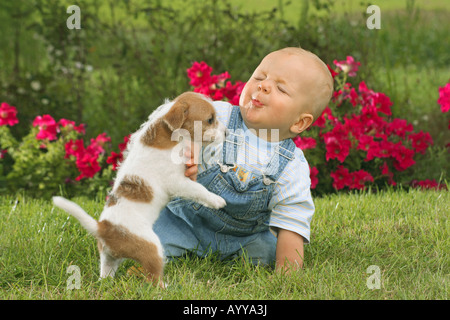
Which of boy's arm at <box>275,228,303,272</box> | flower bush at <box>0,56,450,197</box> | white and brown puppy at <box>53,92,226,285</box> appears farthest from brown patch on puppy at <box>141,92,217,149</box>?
flower bush at <box>0,56,450,197</box>

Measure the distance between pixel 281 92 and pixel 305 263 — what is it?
0.96 meters

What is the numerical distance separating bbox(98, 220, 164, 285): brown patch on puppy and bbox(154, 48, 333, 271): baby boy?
58cm

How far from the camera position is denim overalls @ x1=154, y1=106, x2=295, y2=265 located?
3.08 metres

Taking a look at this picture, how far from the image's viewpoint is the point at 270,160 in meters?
3.13

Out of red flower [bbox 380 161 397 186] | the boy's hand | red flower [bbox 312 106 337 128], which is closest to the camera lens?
the boy's hand

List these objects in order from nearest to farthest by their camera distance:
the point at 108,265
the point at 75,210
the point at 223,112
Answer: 1. the point at 75,210
2. the point at 108,265
3. the point at 223,112

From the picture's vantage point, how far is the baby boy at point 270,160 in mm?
3074

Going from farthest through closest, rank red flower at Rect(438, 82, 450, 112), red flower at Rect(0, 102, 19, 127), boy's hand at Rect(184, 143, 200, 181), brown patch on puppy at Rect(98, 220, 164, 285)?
1. red flower at Rect(0, 102, 19, 127)
2. red flower at Rect(438, 82, 450, 112)
3. boy's hand at Rect(184, 143, 200, 181)
4. brown patch on puppy at Rect(98, 220, 164, 285)

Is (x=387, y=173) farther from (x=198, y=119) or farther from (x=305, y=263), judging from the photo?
(x=198, y=119)

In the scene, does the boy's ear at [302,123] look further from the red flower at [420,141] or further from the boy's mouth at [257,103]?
the red flower at [420,141]

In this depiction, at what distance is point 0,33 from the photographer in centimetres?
767

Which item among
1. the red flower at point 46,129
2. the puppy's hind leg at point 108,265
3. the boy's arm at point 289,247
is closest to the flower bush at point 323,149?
the red flower at point 46,129

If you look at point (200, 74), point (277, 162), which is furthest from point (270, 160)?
point (200, 74)

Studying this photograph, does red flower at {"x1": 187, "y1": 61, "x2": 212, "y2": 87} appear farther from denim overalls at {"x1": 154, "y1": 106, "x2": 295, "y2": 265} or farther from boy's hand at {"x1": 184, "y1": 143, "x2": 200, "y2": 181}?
boy's hand at {"x1": 184, "y1": 143, "x2": 200, "y2": 181}
